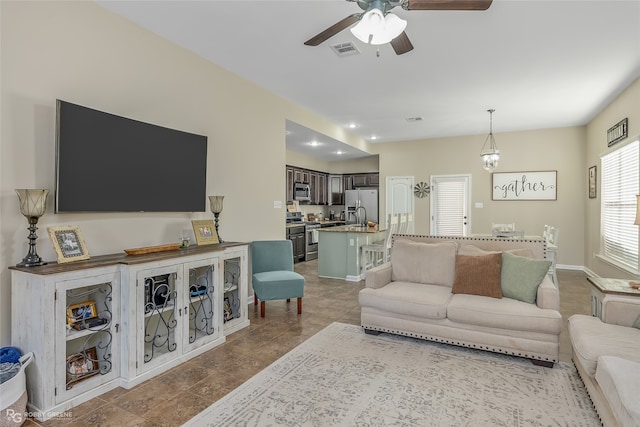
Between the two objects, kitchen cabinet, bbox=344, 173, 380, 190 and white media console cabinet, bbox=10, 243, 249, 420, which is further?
kitchen cabinet, bbox=344, 173, 380, 190

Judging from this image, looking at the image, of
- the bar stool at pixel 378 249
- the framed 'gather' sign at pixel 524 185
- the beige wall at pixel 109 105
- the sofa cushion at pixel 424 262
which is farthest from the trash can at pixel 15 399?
the framed 'gather' sign at pixel 524 185

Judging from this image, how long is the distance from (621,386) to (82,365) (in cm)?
321

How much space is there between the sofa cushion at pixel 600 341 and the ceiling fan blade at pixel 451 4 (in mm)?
2234

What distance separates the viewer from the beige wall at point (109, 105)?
2.27m

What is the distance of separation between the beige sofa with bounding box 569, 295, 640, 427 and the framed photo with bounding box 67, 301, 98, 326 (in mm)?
3122

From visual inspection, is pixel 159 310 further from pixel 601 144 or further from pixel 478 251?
pixel 601 144

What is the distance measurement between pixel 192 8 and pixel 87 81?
1035 millimetres

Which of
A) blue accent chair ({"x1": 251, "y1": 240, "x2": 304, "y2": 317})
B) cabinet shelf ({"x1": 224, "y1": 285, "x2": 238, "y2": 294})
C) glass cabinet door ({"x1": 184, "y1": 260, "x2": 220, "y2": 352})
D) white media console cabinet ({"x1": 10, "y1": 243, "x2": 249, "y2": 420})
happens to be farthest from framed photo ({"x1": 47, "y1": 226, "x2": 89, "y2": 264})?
blue accent chair ({"x1": 251, "y1": 240, "x2": 304, "y2": 317})

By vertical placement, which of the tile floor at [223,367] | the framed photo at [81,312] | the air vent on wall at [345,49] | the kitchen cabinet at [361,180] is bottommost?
the tile floor at [223,367]

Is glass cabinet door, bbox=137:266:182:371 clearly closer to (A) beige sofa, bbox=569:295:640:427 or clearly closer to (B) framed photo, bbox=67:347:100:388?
(B) framed photo, bbox=67:347:100:388

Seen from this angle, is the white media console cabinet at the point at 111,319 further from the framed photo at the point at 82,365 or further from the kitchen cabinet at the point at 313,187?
the kitchen cabinet at the point at 313,187

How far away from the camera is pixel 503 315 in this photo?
111 inches

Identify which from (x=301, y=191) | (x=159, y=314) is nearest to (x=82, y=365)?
(x=159, y=314)

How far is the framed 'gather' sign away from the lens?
23.5 ft
